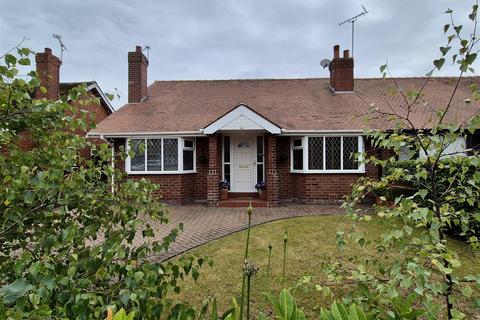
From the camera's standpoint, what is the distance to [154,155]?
38.1 ft

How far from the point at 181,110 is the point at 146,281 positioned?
1243 centimetres

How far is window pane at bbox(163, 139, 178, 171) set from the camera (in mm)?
11531

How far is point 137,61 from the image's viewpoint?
14000mm

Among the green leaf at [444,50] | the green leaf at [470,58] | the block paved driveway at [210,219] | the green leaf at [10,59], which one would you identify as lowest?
the block paved driveway at [210,219]

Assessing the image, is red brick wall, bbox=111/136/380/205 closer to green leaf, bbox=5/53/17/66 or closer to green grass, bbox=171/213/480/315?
green grass, bbox=171/213/480/315

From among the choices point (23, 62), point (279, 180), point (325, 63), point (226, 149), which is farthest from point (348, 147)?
point (23, 62)

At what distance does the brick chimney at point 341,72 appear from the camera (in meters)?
14.1

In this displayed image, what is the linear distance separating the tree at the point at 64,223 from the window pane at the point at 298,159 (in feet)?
→ 32.4

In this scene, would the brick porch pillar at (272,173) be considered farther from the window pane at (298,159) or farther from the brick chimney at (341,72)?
the brick chimney at (341,72)

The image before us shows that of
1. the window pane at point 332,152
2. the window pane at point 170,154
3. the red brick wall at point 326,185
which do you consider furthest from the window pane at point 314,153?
the window pane at point 170,154

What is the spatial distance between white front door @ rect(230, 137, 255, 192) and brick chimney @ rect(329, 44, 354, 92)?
5.93 meters

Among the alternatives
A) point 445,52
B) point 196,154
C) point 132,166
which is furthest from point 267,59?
point 445,52

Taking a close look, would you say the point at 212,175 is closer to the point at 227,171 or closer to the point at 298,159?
the point at 227,171

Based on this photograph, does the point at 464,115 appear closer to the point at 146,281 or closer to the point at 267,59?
the point at 267,59
